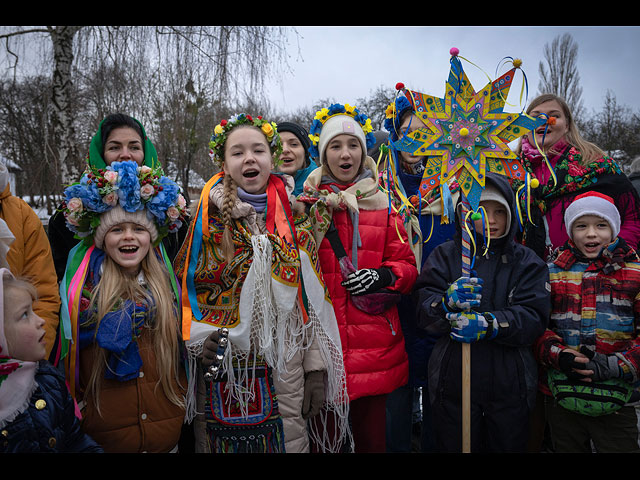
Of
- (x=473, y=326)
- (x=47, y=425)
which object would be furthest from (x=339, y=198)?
(x=47, y=425)

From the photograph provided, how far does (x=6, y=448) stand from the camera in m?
1.77

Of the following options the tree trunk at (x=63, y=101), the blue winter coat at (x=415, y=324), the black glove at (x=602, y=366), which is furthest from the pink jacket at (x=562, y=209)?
the tree trunk at (x=63, y=101)

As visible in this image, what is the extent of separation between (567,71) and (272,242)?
92.3 feet

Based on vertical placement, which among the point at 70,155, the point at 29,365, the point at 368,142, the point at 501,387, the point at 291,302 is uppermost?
the point at 70,155

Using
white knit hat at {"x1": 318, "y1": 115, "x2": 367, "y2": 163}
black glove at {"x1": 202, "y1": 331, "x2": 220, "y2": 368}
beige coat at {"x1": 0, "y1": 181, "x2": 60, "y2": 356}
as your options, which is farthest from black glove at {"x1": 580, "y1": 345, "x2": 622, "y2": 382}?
beige coat at {"x1": 0, "y1": 181, "x2": 60, "y2": 356}

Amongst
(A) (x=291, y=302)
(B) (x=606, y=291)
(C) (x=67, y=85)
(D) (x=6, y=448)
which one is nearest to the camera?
(D) (x=6, y=448)

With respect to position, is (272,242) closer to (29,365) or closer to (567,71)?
(29,365)

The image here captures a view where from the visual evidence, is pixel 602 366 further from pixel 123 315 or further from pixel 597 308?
pixel 123 315

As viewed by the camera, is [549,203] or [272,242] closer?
[272,242]

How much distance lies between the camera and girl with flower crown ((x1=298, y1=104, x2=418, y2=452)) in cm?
268

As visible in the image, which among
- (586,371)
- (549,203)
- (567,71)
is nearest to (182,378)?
(586,371)

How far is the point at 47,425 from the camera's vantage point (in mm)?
1867

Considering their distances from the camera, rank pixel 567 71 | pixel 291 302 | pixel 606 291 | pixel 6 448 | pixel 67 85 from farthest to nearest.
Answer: pixel 567 71 → pixel 67 85 → pixel 606 291 → pixel 291 302 → pixel 6 448

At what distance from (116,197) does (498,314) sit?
2.25 metres
